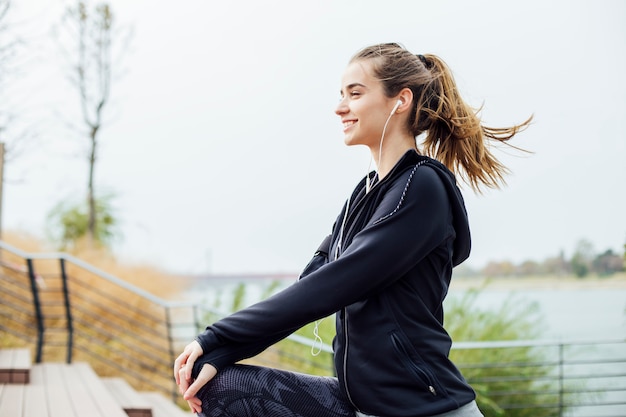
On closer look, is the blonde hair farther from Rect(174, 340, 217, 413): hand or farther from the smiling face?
Rect(174, 340, 217, 413): hand

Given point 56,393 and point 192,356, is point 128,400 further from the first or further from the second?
point 192,356

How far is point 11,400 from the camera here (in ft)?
11.6

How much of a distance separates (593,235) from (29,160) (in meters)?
6.08

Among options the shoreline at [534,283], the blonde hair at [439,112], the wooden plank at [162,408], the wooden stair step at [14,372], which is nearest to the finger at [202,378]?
the blonde hair at [439,112]

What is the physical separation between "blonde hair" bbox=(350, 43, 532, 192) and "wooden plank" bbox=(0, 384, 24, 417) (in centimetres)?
259

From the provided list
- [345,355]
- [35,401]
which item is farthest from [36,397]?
[345,355]

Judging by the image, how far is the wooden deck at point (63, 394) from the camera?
11.1ft

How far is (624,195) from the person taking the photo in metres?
5.35

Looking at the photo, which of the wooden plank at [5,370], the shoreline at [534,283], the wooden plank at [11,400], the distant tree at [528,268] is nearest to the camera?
the wooden plank at [11,400]

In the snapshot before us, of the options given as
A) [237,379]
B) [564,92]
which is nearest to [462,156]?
[237,379]

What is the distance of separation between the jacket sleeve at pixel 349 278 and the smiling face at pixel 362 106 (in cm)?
19

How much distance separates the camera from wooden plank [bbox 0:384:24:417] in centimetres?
323

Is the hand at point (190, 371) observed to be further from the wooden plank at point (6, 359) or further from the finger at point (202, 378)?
the wooden plank at point (6, 359)

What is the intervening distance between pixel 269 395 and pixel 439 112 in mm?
676
